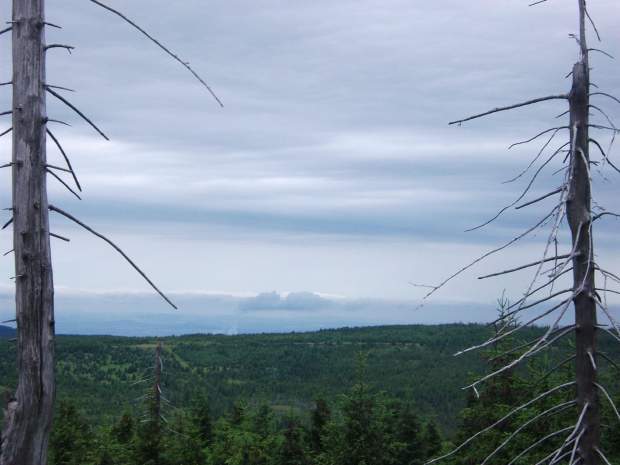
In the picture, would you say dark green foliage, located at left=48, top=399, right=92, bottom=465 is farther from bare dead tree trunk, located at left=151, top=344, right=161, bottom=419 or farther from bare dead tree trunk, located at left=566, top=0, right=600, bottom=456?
bare dead tree trunk, located at left=566, top=0, right=600, bottom=456

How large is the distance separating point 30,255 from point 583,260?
15.0 feet

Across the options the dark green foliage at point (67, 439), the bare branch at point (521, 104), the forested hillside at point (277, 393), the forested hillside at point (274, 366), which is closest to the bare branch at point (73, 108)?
the forested hillside at point (277, 393)

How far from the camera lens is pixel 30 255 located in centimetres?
464

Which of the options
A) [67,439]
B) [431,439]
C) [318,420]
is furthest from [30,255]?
[431,439]

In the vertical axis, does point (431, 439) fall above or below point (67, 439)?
below

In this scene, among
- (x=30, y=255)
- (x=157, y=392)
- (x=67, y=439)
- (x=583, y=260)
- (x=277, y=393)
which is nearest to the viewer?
(x=30, y=255)

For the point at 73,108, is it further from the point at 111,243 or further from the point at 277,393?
the point at 277,393

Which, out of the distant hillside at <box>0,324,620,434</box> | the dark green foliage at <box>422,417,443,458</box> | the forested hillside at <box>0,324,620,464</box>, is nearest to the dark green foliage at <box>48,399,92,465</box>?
the forested hillside at <box>0,324,620,464</box>

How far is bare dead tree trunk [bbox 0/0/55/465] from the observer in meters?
4.52

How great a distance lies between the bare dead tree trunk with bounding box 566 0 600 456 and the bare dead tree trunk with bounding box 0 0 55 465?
435 cm

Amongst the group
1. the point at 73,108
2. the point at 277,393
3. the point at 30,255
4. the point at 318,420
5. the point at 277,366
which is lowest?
the point at 277,393

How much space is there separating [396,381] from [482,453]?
82.3 m

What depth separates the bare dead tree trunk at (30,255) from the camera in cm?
452

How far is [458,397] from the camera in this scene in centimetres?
7775
